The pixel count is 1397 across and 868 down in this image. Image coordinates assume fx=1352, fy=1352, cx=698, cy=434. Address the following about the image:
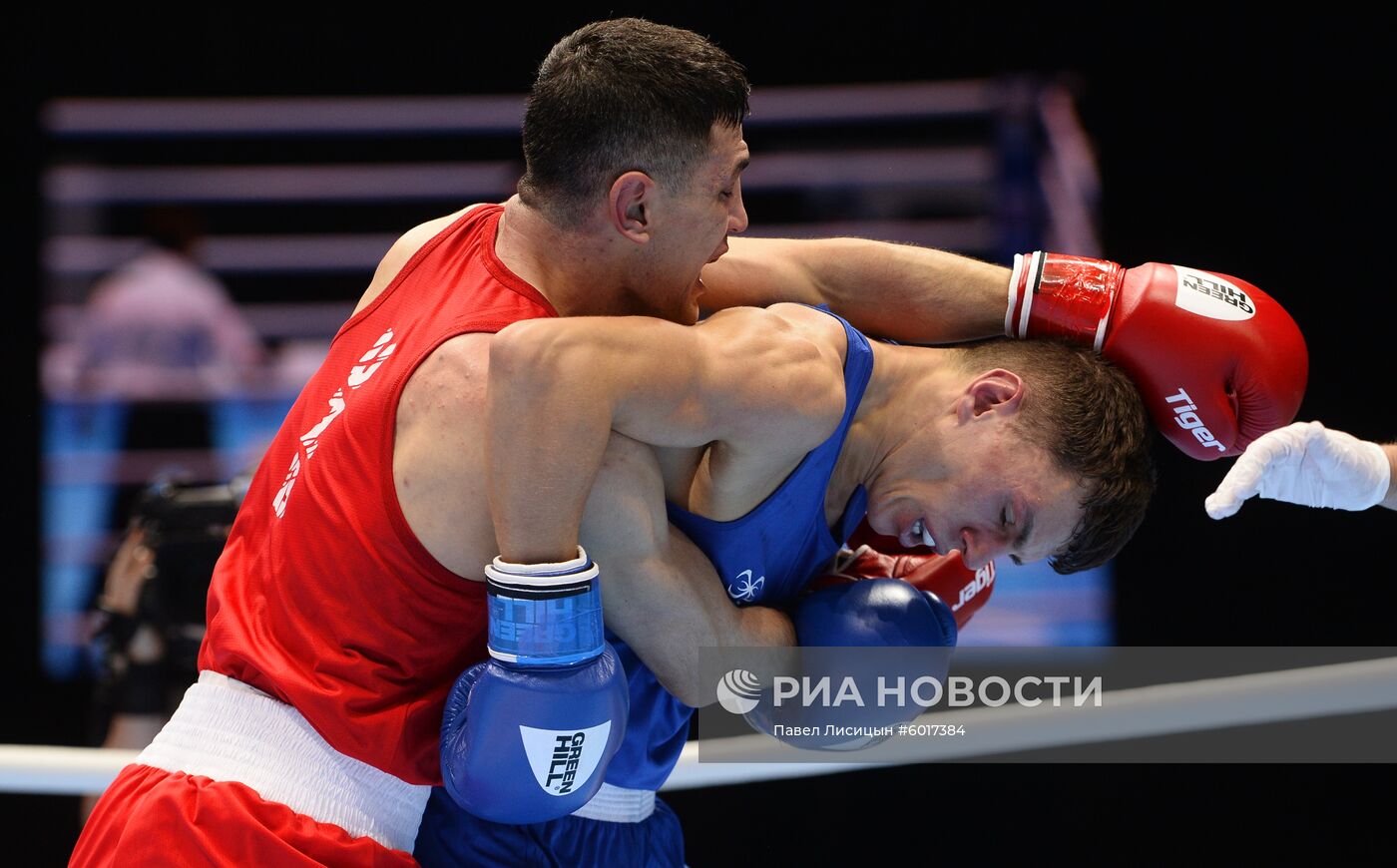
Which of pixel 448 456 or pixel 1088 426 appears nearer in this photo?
pixel 448 456

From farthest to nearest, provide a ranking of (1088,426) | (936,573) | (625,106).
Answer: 1. (936,573)
2. (1088,426)
3. (625,106)

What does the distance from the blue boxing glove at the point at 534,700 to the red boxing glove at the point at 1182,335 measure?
109 cm

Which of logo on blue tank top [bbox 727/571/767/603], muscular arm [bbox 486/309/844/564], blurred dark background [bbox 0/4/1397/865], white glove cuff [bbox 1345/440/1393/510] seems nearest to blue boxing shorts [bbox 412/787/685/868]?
logo on blue tank top [bbox 727/571/767/603]

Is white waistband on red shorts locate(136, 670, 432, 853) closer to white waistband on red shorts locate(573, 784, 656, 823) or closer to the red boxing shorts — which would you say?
the red boxing shorts

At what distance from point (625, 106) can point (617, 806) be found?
1207 millimetres

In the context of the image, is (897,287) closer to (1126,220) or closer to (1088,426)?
(1088,426)

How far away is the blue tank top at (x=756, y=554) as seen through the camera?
2.19 m

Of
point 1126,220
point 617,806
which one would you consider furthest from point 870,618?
point 1126,220

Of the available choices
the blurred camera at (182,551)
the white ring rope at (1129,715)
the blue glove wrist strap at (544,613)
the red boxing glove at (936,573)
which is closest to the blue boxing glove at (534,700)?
the blue glove wrist strap at (544,613)

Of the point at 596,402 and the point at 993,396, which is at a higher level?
the point at 596,402

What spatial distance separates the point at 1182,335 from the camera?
7.93ft

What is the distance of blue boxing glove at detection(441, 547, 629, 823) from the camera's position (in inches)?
72.2

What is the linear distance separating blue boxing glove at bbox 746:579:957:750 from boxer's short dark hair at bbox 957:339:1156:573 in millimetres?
345

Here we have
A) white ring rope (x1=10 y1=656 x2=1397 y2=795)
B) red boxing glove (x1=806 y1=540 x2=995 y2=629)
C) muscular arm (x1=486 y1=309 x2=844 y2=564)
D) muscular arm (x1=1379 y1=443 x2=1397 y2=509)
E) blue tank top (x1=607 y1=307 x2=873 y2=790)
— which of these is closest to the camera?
muscular arm (x1=486 y1=309 x2=844 y2=564)
